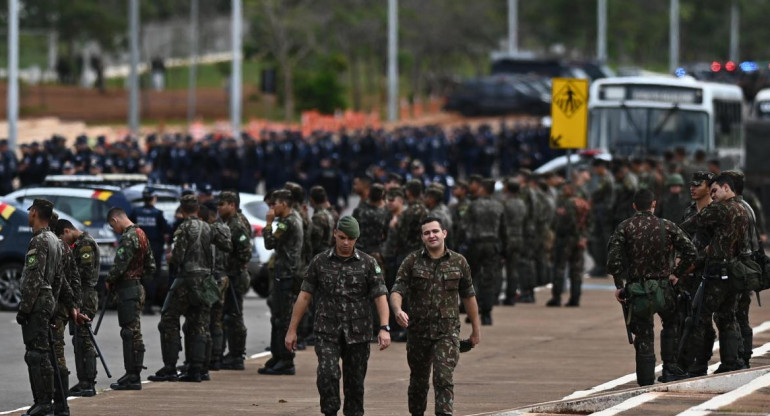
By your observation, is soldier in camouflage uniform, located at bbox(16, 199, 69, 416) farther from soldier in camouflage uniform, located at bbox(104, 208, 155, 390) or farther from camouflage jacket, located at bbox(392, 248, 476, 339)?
camouflage jacket, located at bbox(392, 248, 476, 339)

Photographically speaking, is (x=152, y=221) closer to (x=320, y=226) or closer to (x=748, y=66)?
(x=320, y=226)

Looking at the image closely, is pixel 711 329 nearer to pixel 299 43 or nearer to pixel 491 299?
pixel 491 299

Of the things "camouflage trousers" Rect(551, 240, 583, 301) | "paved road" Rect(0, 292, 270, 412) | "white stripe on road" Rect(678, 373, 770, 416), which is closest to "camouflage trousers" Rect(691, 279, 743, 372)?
"white stripe on road" Rect(678, 373, 770, 416)

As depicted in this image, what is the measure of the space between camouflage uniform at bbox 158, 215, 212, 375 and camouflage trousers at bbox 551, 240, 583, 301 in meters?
8.05

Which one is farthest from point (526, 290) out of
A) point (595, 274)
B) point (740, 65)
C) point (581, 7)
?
point (581, 7)

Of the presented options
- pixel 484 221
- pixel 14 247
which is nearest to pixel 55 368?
pixel 484 221

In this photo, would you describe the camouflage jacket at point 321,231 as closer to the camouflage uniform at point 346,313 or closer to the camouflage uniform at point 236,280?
the camouflage uniform at point 236,280

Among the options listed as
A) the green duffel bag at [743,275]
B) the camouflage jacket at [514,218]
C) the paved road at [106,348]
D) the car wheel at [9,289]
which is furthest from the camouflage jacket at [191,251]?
the camouflage jacket at [514,218]

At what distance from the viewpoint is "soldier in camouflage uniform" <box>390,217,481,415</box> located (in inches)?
502

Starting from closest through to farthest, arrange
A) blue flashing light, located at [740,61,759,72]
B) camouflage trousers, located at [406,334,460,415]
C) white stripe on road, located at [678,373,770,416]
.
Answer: white stripe on road, located at [678,373,770,416] < camouflage trousers, located at [406,334,460,415] < blue flashing light, located at [740,61,759,72]

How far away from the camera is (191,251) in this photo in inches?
647

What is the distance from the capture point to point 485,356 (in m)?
18.5

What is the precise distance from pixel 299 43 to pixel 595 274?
1693 inches

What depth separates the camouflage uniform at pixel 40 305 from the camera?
535 inches
